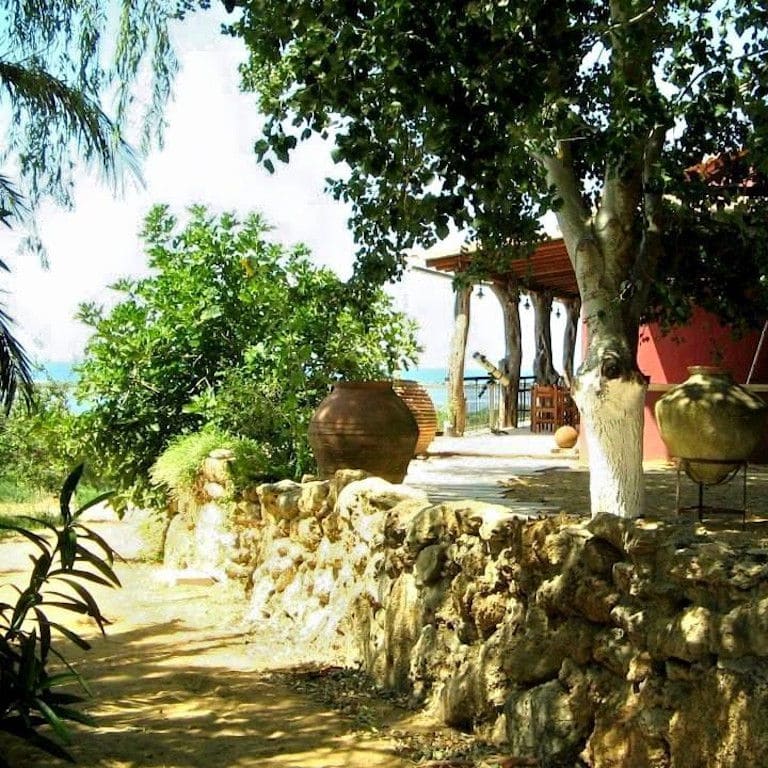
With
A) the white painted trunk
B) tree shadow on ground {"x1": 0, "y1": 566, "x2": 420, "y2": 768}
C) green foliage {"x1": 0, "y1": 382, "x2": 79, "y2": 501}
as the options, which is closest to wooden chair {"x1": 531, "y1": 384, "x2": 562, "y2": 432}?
green foliage {"x1": 0, "y1": 382, "x2": 79, "y2": 501}

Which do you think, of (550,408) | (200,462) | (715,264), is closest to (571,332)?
(550,408)

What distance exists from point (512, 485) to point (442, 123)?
3.86 metres

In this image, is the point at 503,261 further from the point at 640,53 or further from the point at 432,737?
the point at 432,737

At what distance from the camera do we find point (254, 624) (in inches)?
246

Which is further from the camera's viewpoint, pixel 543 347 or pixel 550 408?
pixel 543 347

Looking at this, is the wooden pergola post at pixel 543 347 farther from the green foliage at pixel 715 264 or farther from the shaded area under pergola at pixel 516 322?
the green foliage at pixel 715 264

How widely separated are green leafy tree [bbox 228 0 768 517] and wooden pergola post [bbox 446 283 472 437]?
616 cm

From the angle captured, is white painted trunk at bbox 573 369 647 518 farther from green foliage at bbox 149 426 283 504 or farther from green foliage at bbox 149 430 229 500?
green foliage at bbox 149 430 229 500

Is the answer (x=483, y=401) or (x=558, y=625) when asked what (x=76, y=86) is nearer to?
(x=558, y=625)

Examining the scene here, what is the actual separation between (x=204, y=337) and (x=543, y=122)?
14.3 feet

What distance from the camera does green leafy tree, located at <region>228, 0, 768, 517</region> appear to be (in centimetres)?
361

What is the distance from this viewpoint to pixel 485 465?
8.89 meters

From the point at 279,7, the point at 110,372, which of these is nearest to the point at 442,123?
the point at 279,7

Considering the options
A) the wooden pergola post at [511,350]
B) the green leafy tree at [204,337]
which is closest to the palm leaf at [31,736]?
the green leafy tree at [204,337]
